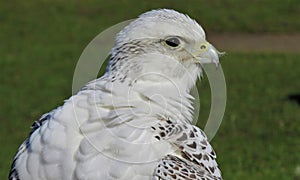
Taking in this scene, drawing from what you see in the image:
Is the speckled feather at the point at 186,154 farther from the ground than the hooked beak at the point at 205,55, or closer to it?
closer to it

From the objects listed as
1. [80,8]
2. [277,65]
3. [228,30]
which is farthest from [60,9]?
[277,65]

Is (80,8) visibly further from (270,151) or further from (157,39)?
(157,39)

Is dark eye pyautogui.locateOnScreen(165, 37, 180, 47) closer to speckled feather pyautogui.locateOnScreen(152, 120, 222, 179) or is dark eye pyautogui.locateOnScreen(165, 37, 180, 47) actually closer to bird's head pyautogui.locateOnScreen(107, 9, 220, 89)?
bird's head pyautogui.locateOnScreen(107, 9, 220, 89)

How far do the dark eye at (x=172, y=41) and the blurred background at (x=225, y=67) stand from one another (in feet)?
12.2

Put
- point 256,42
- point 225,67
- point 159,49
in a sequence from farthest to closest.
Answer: point 256,42 → point 225,67 → point 159,49

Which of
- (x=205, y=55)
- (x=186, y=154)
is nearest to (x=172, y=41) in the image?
(x=205, y=55)

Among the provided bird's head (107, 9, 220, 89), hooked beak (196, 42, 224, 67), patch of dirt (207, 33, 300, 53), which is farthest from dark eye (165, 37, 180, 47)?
patch of dirt (207, 33, 300, 53)

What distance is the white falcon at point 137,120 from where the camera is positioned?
13.1 ft

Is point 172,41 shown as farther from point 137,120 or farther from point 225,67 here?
point 225,67

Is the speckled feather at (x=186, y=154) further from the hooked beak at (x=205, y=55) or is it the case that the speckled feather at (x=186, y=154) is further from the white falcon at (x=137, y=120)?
the hooked beak at (x=205, y=55)

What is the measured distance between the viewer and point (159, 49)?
4.25 metres

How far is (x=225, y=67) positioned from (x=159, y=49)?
11733mm

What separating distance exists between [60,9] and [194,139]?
59.7ft

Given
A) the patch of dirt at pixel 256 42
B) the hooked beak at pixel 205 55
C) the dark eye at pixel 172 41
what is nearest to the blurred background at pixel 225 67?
the patch of dirt at pixel 256 42
